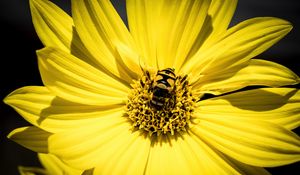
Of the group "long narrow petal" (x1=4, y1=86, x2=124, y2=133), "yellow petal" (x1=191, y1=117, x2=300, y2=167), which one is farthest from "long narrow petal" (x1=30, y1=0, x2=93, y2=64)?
"yellow petal" (x1=191, y1=117, x2=300, y2=167)

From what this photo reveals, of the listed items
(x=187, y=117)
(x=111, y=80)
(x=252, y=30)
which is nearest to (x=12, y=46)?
(x=111, y=80)

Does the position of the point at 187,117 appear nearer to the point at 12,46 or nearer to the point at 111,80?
the point at 111,80

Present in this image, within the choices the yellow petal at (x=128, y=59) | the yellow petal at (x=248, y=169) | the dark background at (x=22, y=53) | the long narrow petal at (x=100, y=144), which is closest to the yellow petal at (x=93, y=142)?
the long narrow petal at (x=100, y=144)

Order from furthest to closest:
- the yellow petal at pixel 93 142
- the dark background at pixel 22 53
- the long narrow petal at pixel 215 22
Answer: the dark background at pixel 22 53, the long narrow petal at pixel 215 22, the yellow petal at pixel 93 142

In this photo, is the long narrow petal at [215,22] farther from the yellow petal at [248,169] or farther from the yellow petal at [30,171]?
the yellow petal at [30,171]

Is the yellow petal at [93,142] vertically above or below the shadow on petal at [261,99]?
below

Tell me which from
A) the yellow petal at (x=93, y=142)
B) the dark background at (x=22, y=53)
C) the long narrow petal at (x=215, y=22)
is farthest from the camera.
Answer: the dark background at (x=22, y=53)
